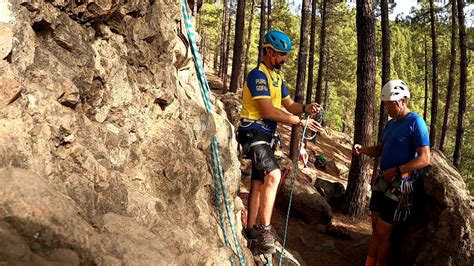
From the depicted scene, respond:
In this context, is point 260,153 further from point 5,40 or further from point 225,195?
point 5,40

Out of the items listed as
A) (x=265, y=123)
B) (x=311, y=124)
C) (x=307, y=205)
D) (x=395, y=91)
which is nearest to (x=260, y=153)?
(x=265, y=123)

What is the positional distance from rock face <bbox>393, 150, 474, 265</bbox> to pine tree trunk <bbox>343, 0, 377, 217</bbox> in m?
3.07

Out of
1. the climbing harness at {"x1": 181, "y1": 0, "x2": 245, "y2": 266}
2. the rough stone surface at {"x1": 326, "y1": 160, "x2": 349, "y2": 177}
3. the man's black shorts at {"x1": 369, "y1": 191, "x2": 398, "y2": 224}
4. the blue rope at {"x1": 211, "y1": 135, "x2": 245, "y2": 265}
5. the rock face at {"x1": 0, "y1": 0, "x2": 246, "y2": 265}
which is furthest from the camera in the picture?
the rough stone surface at {"x1": 326, "y1": 160, "x2": 349, "y2": 177}

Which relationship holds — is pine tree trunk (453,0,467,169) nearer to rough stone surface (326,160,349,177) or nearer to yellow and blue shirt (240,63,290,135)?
rough stone surface (326,160,349,177)

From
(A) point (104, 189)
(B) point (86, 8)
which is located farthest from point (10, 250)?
(B) point (86, 8)

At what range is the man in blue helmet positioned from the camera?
4480 millimetres

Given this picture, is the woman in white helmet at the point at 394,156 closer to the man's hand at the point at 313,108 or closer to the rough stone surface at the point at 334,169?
the man's hand at the point at 313,108

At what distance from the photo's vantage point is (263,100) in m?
4.43

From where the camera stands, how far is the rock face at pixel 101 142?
83.0 inches

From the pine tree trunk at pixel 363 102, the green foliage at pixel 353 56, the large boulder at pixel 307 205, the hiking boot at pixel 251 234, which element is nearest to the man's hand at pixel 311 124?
the hiking boot at pixel 251 234

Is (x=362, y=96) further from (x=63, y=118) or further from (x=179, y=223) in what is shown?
(x=63, y=118)

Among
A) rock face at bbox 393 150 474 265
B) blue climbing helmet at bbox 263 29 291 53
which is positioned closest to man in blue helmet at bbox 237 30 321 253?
blue climbing helmet at bbox 263 29 291 53

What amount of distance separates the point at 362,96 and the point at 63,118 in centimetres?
757

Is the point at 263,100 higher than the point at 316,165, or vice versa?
the point at 263,100
